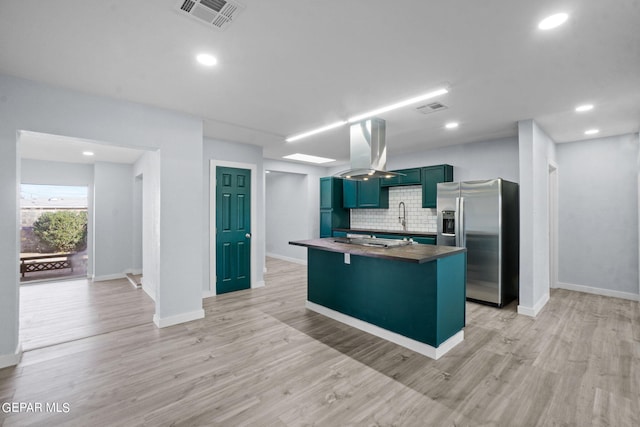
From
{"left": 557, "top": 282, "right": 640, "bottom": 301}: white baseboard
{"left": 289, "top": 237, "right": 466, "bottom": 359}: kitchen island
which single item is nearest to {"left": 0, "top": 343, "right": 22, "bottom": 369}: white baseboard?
{"left": 289, "top": 237, "right": 466, "bottom": 359}: kitchen island

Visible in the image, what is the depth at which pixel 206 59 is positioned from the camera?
2.41 m

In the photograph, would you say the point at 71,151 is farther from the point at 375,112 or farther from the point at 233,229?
the point at 375,112

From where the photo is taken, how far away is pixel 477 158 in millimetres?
5207

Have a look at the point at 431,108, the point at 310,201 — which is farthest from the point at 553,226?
the point at 310,201

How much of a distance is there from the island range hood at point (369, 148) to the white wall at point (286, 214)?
3957 mm

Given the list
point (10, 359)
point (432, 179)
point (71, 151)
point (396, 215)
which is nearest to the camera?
point (10, 359)

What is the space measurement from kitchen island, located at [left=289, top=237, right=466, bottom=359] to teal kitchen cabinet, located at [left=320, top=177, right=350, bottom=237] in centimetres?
336

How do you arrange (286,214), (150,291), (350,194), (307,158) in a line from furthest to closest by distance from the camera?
1. (286,214)
2. (350,194)
3. (307,158)
4. (150,291)

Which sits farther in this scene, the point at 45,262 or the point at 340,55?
the point at 45,262

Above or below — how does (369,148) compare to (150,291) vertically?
above

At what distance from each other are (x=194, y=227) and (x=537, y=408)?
381 centimetres

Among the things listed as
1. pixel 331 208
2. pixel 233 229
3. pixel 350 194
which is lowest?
pixel 233 229

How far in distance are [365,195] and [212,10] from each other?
17.3ft

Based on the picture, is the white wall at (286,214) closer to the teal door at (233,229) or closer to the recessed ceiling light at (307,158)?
the recessed ceiling light at (307,158)
